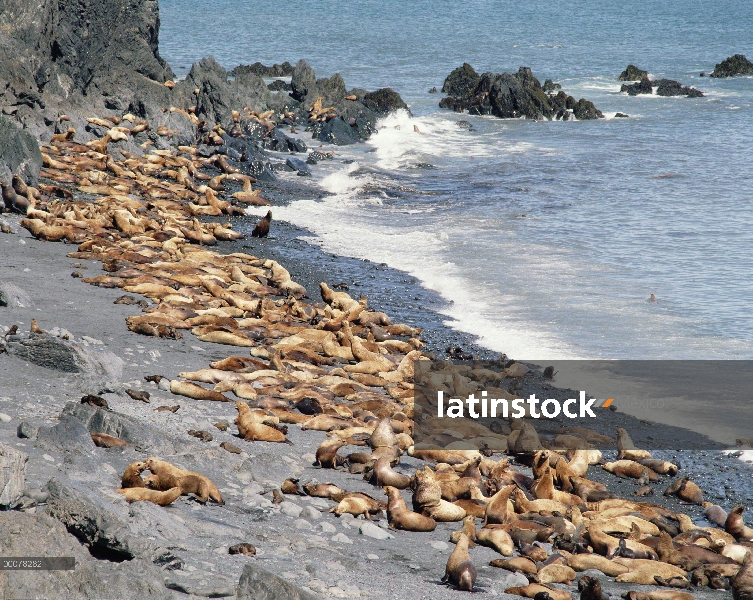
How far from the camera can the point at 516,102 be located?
115 ft

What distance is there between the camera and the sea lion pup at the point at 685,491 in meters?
7.48

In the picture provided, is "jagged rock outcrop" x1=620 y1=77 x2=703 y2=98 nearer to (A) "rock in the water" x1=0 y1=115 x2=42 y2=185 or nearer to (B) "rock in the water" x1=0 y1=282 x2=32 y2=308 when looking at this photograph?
(A) "rock in the water" x1=0 y1=115 x2=42 y2=185

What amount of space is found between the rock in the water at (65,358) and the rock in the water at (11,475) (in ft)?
9.45

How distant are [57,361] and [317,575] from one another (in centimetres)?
367

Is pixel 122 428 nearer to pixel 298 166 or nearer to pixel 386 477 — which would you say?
pixel 386 477

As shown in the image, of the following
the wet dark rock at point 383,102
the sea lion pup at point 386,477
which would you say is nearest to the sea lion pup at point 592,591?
the sea lion pup at point 386,477

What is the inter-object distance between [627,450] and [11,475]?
233 inches

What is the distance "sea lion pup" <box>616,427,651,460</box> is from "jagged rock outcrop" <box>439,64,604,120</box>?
28.0m

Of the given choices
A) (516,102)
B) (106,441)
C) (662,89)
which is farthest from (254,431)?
(662,89)

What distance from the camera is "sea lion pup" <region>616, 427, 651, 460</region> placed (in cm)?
820

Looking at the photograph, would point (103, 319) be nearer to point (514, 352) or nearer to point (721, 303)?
point (514, 352)

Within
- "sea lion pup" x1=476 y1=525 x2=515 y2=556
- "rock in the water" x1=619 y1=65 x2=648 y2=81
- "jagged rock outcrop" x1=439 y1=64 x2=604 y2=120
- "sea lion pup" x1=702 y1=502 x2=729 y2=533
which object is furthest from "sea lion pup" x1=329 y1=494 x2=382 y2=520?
"rock in the water" x1=619 y1=65 x2=648 y2=81

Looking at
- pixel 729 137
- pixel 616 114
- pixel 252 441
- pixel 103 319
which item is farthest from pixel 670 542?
pixel 616 114

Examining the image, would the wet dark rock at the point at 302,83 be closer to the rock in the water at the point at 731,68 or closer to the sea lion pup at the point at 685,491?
the rock in the water at the point at 731,68
